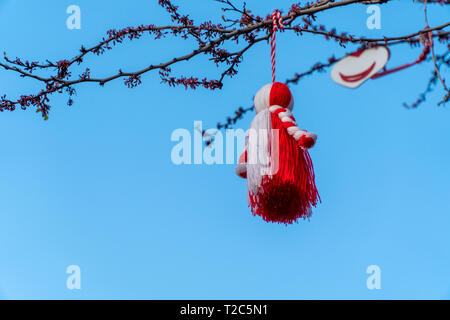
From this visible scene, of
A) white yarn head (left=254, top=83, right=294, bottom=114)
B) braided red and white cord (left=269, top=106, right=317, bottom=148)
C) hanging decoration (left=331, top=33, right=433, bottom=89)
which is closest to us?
hanging decoration (left=331, top=33, right=433, bottom=89)

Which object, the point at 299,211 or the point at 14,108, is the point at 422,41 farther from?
the point at 14,108

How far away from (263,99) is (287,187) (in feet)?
1.15

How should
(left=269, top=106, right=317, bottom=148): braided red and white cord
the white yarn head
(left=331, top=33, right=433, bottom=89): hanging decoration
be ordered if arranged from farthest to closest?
the white yarn head, (left=269, top=106, right=317, bottom=148): braided red and white cord, (left=331, top=33, right=433, bottom=89): hanging decoration

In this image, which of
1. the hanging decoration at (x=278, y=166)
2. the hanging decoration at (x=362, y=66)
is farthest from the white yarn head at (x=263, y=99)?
the hanging decoration at (x=362, y=66)

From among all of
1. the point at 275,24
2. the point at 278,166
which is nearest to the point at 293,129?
the point at 278,166

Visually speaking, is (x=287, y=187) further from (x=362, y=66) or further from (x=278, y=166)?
(x=362, y=66)

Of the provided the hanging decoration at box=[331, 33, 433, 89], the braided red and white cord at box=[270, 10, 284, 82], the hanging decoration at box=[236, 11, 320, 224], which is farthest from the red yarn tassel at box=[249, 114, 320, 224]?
the hanging decoration at box=[331, 33, 433, 89]

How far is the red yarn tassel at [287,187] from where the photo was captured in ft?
6.35

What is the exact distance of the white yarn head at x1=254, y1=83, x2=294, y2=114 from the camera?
2.07m

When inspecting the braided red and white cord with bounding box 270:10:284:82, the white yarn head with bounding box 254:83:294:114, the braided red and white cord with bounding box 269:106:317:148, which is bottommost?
the braided red and white cord with bounding box 269:106:317:148

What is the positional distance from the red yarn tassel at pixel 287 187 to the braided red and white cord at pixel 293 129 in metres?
0.02

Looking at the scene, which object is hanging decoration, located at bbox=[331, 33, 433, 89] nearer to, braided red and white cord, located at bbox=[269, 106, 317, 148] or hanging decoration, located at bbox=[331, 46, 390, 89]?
hanging decoration, located at bbox=[331, 46, 390, 89]
